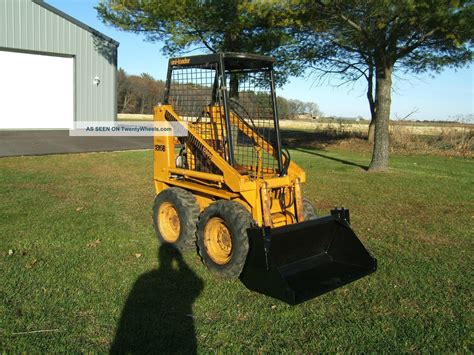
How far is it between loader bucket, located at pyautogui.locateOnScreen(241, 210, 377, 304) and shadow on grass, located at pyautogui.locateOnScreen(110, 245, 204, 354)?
633 mm

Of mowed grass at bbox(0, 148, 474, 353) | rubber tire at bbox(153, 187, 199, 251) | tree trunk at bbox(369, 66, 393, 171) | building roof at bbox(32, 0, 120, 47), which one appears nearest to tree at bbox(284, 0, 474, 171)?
tree trunk at bbox(369, 66, 393, 171)

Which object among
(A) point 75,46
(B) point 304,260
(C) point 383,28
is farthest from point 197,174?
(A) point 75,46

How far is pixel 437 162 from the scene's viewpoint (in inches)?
612

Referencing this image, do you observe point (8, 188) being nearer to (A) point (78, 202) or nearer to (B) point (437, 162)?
(A) point (78, 202)

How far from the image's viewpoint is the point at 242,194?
14.8ft

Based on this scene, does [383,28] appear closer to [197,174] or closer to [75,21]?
[197,174]

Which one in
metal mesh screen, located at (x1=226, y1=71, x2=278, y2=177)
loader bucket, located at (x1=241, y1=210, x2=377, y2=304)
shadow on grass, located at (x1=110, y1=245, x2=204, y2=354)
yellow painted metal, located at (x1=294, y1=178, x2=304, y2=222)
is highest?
metal mesh screen, located at (x1=226, y1=71, x2=278, y2=177)

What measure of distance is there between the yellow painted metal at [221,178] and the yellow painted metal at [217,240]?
0.31 meters

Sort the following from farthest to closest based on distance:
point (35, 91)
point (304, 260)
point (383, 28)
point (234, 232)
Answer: point (35, 91)
point (383, 28)
point (304, 260)
point (234, 232)

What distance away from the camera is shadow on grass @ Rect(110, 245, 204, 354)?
3.31m

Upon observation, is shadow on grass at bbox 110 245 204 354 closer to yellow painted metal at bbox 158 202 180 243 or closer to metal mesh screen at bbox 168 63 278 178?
yellow painted metal at bbox 158 202 180 243

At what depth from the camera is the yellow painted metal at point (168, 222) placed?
5.56 meters

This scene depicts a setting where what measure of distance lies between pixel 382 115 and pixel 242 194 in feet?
28.9

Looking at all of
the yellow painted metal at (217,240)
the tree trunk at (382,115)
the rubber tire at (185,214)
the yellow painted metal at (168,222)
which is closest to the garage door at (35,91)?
the tree trunk at (382,115)
